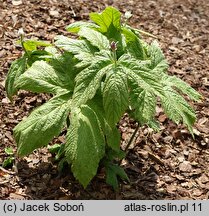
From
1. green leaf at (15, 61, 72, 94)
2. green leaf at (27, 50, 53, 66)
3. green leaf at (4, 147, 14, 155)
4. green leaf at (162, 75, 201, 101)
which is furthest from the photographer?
green leaf at (4, 147, 14, 155)

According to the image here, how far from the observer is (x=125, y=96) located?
234cm

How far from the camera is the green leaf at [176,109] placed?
8.07 feet

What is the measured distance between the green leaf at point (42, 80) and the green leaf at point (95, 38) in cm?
27

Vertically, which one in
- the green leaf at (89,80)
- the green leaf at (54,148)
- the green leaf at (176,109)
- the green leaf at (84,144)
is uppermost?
the green leaf at (89,80)

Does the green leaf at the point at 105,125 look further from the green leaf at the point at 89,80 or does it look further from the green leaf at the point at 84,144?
the green leaf at the point at 89,80

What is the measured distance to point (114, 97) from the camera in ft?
7.59

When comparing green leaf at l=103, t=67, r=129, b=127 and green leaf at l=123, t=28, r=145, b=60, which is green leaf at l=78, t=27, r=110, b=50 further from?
green leaf at l=103, t=67, r=129, b=127

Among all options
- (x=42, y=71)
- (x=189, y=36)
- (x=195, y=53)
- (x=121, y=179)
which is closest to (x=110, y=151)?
(x=121, y=179)

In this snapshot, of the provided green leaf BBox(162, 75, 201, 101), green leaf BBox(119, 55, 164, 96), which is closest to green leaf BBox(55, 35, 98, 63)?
green leaf BBox(119, 55, 164, 96)

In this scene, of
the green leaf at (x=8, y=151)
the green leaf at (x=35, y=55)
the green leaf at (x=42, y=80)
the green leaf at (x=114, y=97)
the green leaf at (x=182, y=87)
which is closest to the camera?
the green leaf at (x=114, y=97)

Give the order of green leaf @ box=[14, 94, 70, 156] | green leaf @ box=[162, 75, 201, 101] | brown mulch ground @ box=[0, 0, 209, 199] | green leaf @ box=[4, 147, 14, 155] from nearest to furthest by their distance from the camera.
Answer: green leaf @ box=[14, 94, 70, 156], green leaf @ box=[162, 75, 201, 101], brown mulch ground @ box=[0, 0, 209, 199], green leaf @ box=[4, 147, 14, 155]

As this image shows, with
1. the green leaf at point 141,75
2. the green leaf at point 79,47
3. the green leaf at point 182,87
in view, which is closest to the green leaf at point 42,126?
the green leaf at point 79,47

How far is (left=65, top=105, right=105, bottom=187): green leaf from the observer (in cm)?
240

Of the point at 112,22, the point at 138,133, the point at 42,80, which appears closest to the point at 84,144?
the point at 42,80
